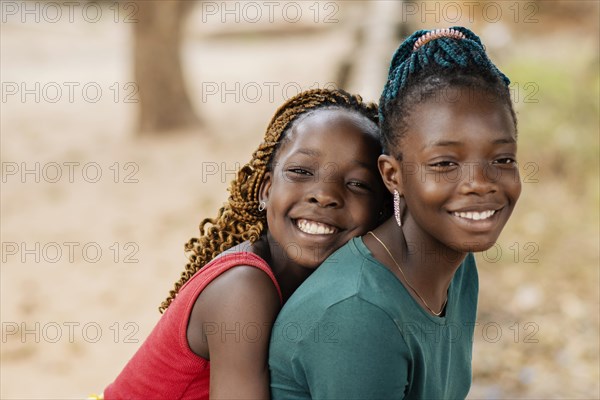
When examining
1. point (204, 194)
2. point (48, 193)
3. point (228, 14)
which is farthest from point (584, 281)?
point (228, 14)

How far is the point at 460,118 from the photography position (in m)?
1.74

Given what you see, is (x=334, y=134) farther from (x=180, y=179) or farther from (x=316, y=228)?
(x=180, y=179)

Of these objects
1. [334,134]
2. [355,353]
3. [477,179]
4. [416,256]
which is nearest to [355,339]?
[355,353]

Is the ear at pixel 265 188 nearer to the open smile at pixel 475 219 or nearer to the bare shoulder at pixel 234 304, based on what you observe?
the bare shoulder at pixel 234 304

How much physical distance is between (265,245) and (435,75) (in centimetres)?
75

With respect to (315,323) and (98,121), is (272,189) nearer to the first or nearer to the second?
(315,323)

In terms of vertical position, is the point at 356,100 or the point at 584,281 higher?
the point at 356,100

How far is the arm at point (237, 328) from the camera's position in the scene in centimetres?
191

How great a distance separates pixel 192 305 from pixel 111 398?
53 centimetres

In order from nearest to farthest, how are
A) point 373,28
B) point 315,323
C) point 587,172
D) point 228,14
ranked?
point 315,323 → point 373,28 → point 587,172 → point 228,14

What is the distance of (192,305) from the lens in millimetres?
2020

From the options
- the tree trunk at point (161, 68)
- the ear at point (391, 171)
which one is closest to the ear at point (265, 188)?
the ear at point (391, 171)

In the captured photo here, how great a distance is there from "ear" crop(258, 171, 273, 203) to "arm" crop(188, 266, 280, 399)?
14.0 inches

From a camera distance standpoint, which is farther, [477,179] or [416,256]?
[416,256]
